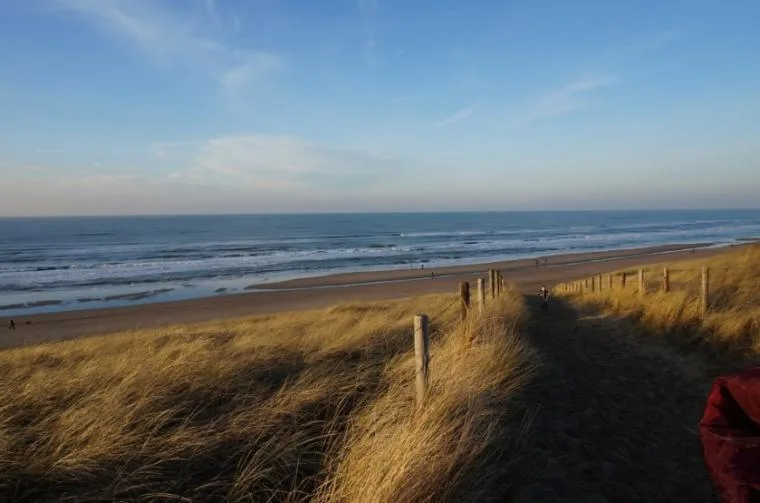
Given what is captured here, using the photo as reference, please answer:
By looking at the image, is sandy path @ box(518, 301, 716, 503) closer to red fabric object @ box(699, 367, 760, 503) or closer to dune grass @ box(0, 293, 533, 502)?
dune grass @ box(0, 293, 533, 502)

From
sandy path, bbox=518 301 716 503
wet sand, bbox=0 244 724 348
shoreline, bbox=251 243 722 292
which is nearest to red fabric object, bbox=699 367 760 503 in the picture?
sandy path, bbox=518 301 716 503

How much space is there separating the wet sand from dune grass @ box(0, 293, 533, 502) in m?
13.1

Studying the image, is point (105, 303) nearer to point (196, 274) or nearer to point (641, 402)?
point (196, 274)

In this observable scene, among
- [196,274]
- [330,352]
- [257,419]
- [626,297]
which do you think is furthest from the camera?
[196,274]

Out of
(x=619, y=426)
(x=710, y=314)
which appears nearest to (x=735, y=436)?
(x=619, y=426)

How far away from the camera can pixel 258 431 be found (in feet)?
13.3

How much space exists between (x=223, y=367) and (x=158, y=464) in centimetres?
196

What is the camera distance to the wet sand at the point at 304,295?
22.5 m

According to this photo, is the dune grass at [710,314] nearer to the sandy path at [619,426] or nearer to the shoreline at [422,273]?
the sandy path at [619,426]

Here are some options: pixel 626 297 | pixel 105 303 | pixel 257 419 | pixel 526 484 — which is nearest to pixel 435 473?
pixel 526 484

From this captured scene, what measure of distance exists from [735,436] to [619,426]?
278 centimetres

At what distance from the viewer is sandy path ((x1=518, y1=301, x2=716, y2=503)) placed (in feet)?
12.5

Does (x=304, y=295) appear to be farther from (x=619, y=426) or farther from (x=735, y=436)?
(x=735, y=436)

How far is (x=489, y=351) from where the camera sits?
19.9ft
